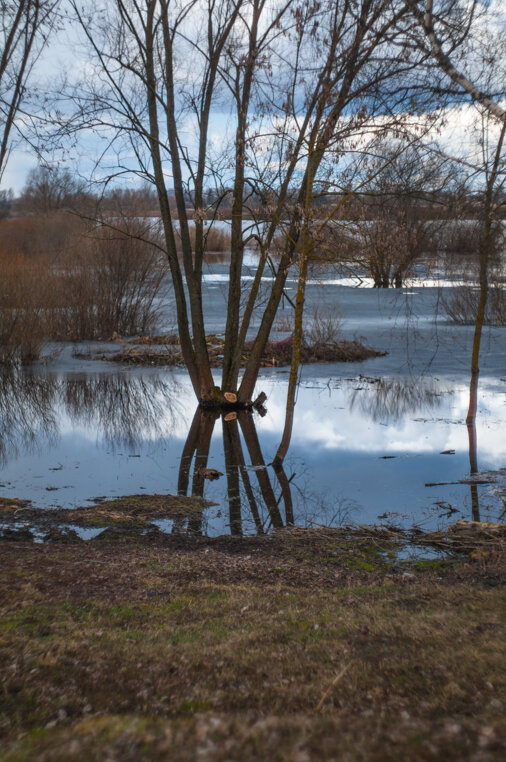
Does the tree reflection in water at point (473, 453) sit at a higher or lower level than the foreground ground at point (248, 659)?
lower

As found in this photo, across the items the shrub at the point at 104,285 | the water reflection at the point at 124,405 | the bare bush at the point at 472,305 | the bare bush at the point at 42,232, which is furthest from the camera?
the bare bush at the point at 42,232

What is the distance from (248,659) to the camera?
356 centimetres

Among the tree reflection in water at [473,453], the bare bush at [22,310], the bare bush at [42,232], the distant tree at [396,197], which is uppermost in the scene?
the bare bush at [42,232]

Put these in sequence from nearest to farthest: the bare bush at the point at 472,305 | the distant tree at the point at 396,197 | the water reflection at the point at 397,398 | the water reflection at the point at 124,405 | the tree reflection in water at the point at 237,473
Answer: the tree reflection in water at the point at 237,473, the distant tree at the point at 396,197, the water reflection at the point at 124,405, the water reflection at the point at 397,398, the bare bush at the point at 472,305

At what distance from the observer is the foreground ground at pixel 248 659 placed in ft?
8.56

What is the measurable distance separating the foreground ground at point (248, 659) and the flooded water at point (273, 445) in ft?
7.62

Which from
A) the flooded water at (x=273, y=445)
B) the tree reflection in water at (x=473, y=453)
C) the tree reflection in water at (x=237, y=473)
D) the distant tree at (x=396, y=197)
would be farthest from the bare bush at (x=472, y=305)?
the distant tree at (x=396, y=197)

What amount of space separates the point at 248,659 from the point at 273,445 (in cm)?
844

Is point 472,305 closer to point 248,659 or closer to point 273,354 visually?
point 273,354

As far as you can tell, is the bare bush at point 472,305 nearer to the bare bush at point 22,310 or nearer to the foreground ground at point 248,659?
the bare bush at point 22,310

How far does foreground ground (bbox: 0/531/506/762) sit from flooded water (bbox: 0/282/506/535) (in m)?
2.32

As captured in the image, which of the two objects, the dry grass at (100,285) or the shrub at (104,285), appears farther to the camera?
the shrub at (104,285)

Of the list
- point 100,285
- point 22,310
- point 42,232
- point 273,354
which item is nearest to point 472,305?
point 273,354

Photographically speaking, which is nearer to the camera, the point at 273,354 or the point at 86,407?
the point at 86,407
